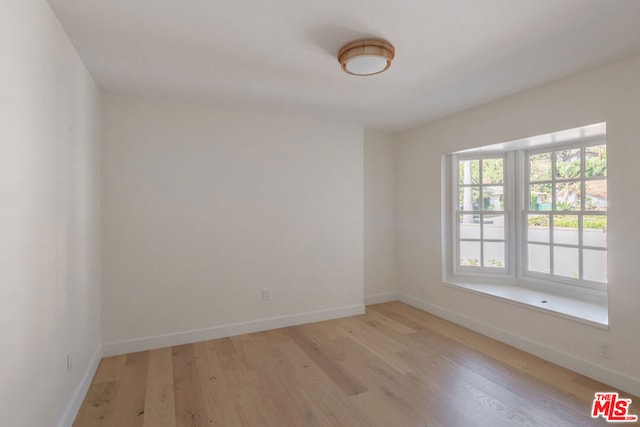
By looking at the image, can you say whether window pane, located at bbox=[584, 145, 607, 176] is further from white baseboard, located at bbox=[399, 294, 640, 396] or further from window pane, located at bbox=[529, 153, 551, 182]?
white baseboard, located at bbox=[399, 294, 640, 396]

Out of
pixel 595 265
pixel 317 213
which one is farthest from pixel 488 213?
pixel 317 213

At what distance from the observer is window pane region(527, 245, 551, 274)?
3549mm

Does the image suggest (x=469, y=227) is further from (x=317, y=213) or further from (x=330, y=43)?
(x=330, y=43)

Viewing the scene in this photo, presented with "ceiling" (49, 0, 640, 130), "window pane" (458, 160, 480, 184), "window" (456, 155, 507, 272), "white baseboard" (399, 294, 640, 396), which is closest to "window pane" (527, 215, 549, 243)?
"window" (456, 155, 507, 272)

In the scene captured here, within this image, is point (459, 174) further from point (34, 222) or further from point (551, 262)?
point (34, 222)

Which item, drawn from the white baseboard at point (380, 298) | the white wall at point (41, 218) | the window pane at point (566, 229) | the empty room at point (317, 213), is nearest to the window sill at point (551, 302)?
the empty room at point (317, 213)

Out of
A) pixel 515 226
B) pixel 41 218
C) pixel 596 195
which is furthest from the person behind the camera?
pixel 515 226

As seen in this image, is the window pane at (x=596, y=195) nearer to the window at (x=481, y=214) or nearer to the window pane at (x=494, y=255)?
the window at (x=481, y=214)

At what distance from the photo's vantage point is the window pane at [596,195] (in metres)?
3.06

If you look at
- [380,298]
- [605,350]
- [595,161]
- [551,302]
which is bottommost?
[380,298]

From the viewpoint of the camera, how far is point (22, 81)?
149 cm

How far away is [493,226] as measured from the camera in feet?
13.2

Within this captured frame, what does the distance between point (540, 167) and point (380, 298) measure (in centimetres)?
263

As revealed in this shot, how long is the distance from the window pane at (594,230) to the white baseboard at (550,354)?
109 cm
